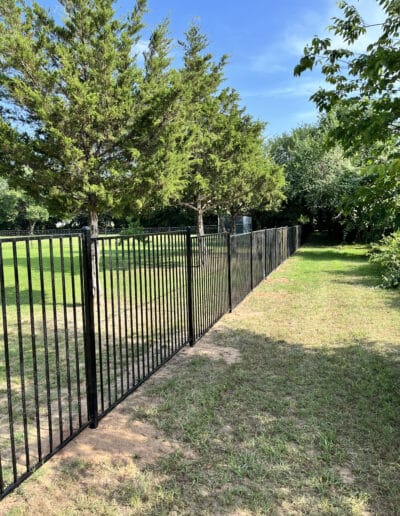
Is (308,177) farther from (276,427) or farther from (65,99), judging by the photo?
(276,427)

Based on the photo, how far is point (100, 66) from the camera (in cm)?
705

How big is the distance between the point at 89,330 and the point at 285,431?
1786 millimetres

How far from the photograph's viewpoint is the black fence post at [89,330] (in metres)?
2.94

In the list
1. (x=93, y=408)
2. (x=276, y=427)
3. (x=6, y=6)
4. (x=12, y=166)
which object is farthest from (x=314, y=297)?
(x=6, y=6)

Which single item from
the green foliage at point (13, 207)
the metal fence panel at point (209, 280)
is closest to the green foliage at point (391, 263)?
the metal fence panel at point (209, 280)

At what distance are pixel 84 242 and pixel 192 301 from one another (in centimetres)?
260

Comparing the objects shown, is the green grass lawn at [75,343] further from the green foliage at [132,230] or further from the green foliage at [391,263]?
the green foliage at [391,263]

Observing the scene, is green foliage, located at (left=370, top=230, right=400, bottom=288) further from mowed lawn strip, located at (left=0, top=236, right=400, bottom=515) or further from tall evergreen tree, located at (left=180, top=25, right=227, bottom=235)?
tall evergreen tree, located at (left=180, top=25, right=227, bottom=235)

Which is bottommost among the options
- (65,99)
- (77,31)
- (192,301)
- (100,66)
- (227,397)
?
(227,397)

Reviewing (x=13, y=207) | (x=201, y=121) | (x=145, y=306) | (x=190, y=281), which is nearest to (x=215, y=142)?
(x=201, y=121)

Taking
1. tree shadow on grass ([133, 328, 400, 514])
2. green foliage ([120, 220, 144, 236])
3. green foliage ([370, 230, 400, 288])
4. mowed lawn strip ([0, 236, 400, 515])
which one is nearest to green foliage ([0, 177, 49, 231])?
green foliage ([120, 220, 144, 236])

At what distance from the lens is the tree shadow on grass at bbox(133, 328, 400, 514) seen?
2.31 m

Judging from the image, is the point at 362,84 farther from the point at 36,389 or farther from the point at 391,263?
the point at 391,263

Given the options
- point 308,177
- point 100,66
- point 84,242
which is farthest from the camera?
point 308,177
